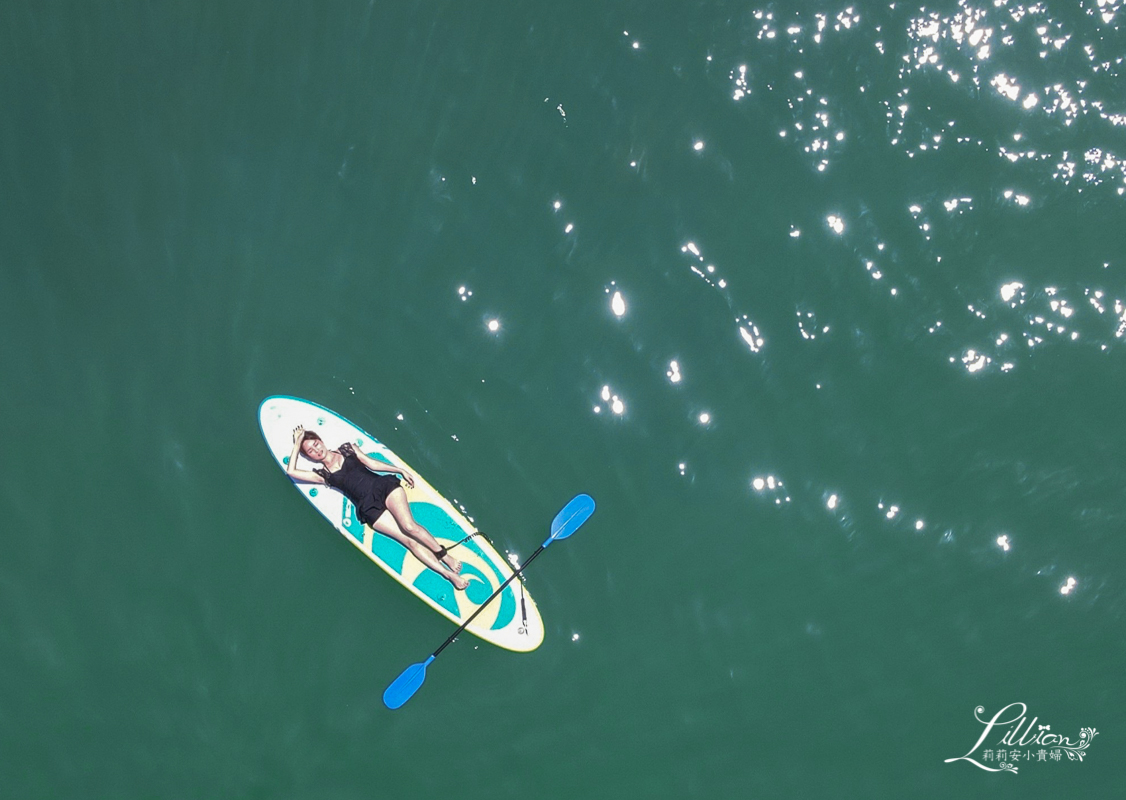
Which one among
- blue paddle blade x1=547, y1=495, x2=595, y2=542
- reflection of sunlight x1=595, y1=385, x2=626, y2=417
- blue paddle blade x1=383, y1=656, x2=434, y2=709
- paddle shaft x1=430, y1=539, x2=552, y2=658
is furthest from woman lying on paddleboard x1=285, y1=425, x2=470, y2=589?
reflection of sunlight x1=595, y1=385, x2=626, y2=417

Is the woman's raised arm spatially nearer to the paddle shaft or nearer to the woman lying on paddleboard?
the woman lying on paddleboard

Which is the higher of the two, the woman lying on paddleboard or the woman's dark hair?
the woman's dark hair

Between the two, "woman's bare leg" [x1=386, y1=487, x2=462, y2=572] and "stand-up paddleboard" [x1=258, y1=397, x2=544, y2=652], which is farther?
"stand-up paddleboard" [x1=258, y1=397, x2=544, y2=652]

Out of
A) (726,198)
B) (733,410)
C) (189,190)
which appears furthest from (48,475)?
(726,198)

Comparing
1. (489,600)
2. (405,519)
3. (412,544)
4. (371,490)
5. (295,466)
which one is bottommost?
(489,600)

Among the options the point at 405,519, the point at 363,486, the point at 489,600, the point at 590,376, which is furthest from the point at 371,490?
the point at 590,376

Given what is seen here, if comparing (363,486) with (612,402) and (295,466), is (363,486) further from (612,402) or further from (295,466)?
(612,402)

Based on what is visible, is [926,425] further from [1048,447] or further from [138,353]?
[138,353]
